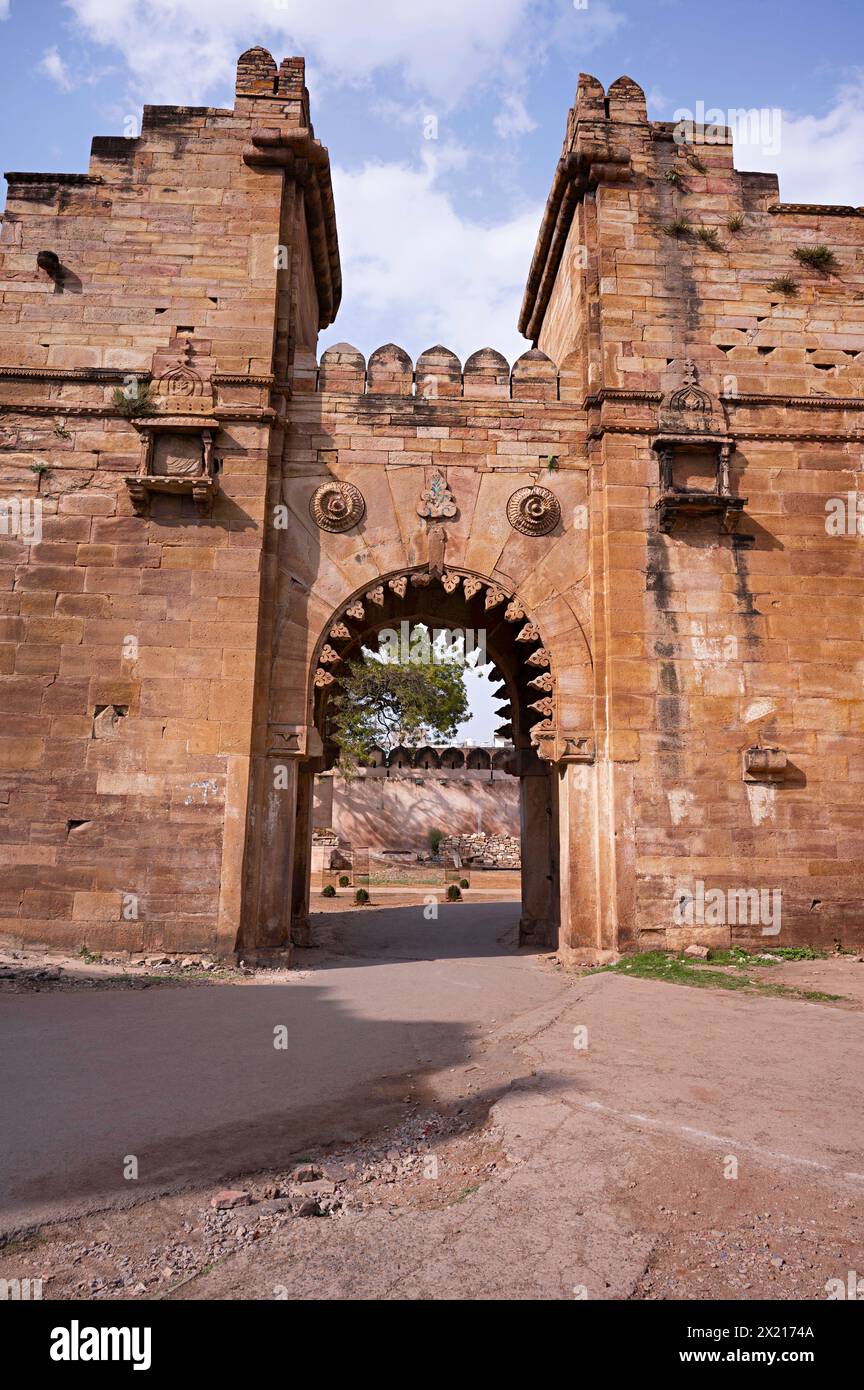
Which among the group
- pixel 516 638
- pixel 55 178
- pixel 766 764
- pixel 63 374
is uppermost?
pixel 55 178

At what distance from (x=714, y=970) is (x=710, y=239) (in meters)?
8.84

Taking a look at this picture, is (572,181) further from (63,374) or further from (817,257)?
(63,374)

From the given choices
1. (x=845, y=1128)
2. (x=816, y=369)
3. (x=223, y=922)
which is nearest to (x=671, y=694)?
(x=816, y=369)

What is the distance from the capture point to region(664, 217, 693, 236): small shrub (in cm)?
1050

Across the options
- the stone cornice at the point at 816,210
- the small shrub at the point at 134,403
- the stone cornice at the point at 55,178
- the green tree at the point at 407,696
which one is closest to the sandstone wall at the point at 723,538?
the stone cornice at the point at 816,210

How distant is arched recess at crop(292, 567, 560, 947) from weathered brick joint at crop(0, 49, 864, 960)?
0.10 m

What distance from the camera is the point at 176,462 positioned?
9.63 m

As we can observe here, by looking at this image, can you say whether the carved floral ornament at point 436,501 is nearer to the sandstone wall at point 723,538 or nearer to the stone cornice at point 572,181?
the sandstone wall at point 723,538

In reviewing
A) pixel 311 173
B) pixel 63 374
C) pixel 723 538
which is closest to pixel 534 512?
pixel 723 538

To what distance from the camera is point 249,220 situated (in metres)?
10.4

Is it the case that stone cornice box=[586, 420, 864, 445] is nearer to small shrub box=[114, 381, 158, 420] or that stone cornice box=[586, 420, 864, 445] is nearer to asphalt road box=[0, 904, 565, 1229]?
small shrub box=[114, 381, 158, 420]

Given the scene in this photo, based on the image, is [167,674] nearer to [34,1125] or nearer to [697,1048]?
[34,1125]

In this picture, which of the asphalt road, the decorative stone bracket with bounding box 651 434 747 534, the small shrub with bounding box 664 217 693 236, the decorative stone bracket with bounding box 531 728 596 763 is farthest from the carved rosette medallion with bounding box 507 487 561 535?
the asphalt road

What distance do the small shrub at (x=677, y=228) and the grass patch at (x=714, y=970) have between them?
344 inches
